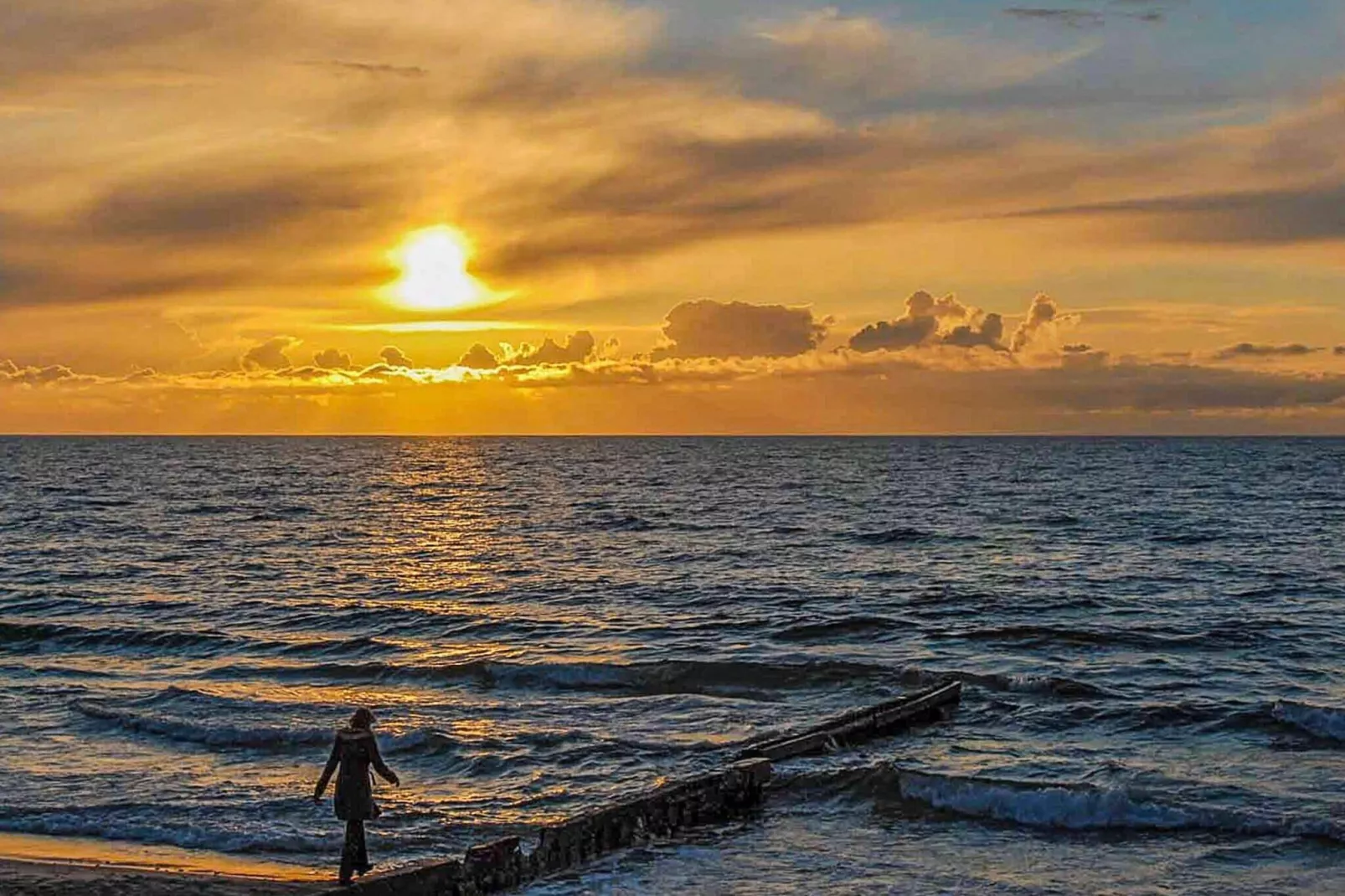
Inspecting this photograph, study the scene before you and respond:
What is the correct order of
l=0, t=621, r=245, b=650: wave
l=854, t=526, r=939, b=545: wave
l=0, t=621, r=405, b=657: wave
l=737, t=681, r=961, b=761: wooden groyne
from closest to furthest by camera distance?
1. l=737, t=681, r=961, b=761: wooden groyne
2. l=0, t=621, r=405, b=657: wave
3. l=0, t=621, r=245, b=650: wave
4. l=854, t=526, r=939, b=545: wave

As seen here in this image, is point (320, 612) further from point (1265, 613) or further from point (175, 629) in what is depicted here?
point (1265, 613)

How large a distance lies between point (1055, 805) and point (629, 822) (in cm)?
687

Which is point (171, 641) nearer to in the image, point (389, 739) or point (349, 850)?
point (389, 739)

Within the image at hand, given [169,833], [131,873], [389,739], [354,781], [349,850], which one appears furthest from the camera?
[389,739]

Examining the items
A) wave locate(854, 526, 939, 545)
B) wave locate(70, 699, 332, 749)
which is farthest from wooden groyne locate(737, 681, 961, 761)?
wave locate(854, 526, 939, 545)

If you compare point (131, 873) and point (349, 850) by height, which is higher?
point (349, 850)

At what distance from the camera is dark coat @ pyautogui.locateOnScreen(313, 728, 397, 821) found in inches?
671

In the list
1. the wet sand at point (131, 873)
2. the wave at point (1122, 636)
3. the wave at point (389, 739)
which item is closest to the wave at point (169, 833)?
the wet sand at point (131, 873)

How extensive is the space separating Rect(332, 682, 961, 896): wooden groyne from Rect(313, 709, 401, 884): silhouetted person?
0.64m

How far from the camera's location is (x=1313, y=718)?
26828mm

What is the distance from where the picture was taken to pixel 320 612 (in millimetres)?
44688

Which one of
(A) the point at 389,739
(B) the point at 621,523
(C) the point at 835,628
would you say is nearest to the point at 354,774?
(A) the point at 389,739

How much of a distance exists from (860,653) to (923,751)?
10.5 m

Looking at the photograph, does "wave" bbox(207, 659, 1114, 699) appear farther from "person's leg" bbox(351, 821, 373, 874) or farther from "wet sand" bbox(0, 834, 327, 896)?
"person's leg" bbox(351, 821, 373, 874)
